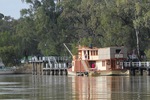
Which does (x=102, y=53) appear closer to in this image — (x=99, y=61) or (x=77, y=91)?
(x=99, y=61)

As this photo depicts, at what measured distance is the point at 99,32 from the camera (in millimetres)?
118562

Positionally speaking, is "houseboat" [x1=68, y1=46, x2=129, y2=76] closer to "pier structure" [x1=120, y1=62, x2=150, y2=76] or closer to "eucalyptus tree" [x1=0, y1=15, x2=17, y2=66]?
"pier structure" [x1=120, y1=62, x2=150, y2=76]

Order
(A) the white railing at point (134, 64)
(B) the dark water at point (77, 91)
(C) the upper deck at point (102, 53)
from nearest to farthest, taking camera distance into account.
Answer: (B) the dark water at point (77, 91), (C) the upper deck at point (102, 53), (A) the white railing at point (134, 64)

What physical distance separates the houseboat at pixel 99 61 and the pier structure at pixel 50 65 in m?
10.7

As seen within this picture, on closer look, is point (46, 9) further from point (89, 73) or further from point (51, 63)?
point (89, 73)

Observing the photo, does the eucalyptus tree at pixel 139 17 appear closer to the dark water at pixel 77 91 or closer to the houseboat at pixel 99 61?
the houseboat at pixel 99 61

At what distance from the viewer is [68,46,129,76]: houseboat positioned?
9606 cm

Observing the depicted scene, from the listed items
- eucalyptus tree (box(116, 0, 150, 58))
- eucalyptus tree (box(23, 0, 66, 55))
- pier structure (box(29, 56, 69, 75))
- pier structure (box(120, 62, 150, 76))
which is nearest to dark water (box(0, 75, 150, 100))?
pier structure (box(120, 62, 150, 76))

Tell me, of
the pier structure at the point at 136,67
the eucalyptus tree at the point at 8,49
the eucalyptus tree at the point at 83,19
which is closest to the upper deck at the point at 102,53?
the pier structure at the point at 136,67

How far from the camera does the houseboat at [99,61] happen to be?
96.1m

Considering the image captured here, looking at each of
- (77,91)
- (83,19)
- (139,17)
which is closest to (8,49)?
(83,19)

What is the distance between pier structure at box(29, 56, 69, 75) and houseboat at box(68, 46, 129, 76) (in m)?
10.7

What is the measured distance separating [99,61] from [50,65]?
21.8 m

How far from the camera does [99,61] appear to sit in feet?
329
